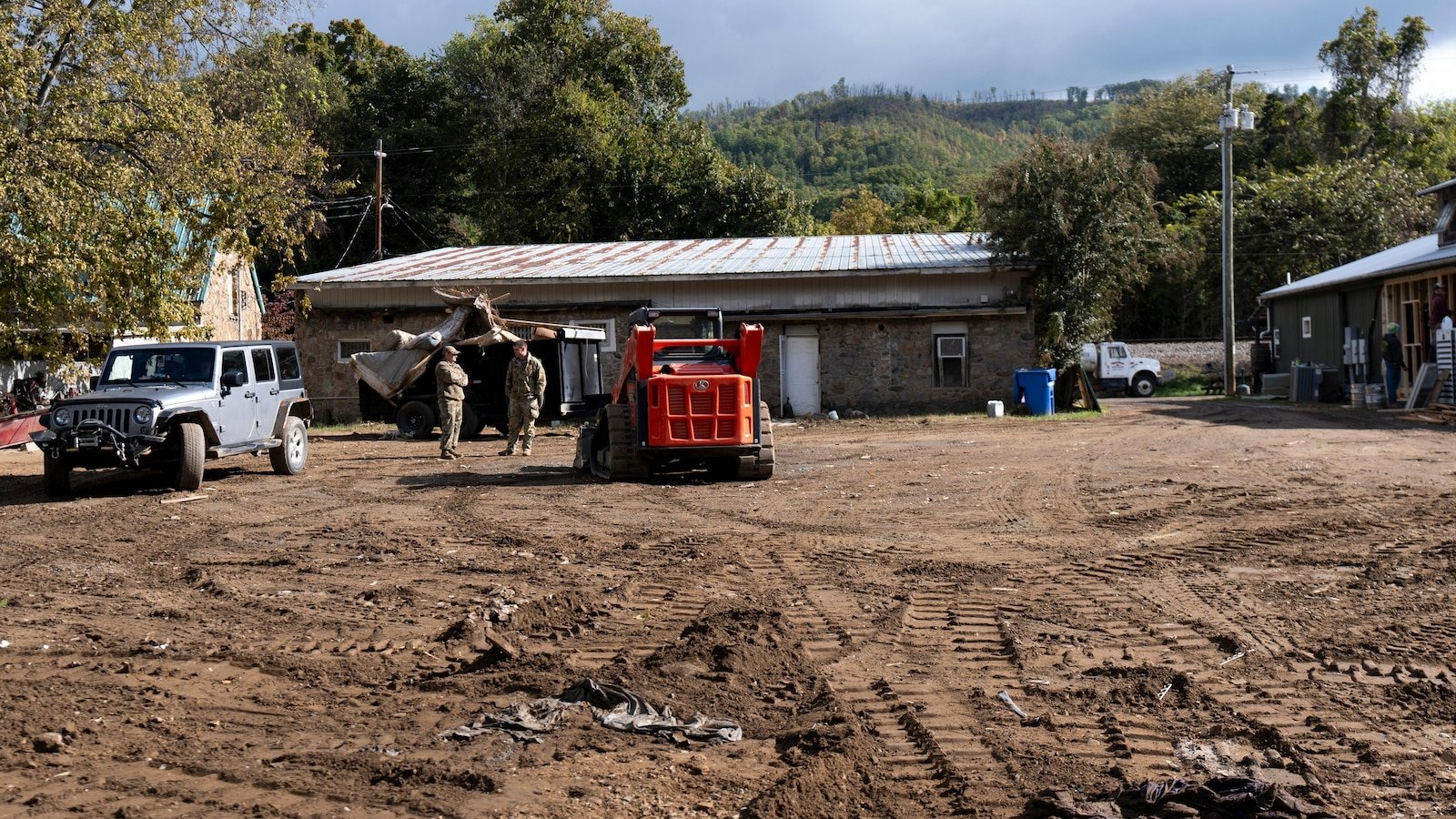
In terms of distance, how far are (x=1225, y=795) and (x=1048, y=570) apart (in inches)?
180

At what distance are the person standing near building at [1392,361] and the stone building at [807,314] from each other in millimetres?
7281

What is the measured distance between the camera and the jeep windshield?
1474cm

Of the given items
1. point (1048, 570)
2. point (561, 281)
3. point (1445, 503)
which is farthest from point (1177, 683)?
point (561, 281)

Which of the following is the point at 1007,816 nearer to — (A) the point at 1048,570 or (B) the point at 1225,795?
(B) the point at 1225,795

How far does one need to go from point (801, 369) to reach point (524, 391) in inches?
428

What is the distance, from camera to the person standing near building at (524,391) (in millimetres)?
18203

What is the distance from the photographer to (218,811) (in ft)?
13.8

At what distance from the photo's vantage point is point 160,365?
14.9 m

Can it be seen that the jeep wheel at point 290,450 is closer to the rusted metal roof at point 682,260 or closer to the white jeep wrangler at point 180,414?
the white jeep wrangler at point 180,414

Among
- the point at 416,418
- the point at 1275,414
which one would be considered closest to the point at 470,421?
the point at 416,418

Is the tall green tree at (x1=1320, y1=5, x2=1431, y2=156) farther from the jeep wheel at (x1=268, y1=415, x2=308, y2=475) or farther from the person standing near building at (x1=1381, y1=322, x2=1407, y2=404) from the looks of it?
the jeep wheel at (x1=268, y1=415, x2=308, y2=475)

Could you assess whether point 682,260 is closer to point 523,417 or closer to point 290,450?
point 523,417

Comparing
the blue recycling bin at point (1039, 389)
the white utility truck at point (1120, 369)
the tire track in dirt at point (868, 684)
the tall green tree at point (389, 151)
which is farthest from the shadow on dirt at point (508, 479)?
the tall green tree at point (389, 151)

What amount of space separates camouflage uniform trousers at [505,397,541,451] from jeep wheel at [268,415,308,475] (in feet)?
10.5
